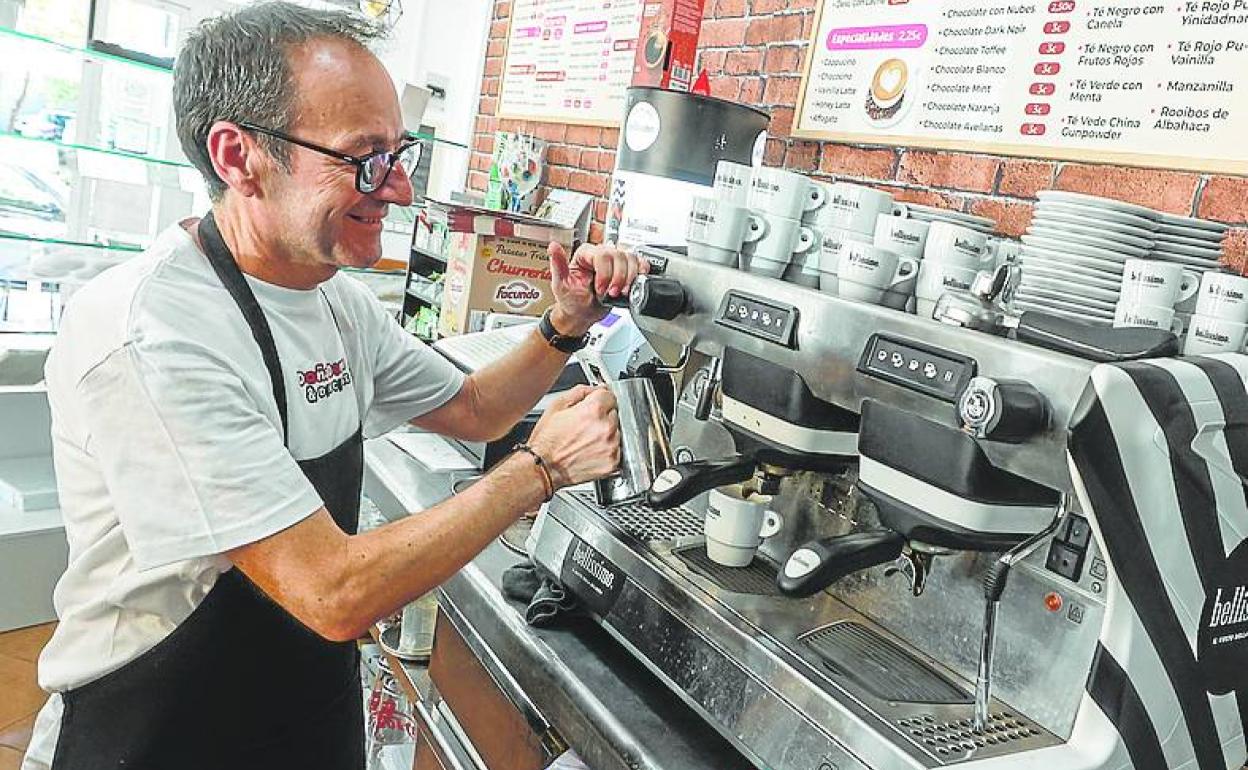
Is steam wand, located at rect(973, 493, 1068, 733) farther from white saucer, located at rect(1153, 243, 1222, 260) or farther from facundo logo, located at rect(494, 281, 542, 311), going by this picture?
facundo logo, located at rect(494, 281, 542, 311)

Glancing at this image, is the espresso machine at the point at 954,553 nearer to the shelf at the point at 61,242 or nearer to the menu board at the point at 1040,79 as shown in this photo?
the menu board at the point at 1040,79

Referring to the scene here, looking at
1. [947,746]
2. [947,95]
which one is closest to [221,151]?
[947,746]

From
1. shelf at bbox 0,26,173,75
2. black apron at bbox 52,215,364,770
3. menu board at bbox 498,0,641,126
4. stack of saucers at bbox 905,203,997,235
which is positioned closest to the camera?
black apron at bbox 52,215,364,770

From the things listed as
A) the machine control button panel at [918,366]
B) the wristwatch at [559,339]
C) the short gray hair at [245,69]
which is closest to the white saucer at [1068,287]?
the machine control button panel at [918,366]

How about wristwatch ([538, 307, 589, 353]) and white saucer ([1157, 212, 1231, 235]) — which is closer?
white saucer ([1157, 212, 1231, 235])

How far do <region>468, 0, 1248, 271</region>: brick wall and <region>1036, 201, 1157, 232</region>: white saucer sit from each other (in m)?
0.39

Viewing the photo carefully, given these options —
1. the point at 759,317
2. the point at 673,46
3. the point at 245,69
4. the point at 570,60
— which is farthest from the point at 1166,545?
the point at 570,60

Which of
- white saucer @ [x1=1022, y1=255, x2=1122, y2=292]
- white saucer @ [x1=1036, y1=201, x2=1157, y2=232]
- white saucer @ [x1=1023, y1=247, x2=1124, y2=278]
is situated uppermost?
white saucer @ [x1=1036, y1=201, x2=1157, y2=232]

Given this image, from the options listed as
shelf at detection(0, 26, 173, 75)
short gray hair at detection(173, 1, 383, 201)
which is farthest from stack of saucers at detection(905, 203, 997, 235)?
shelf at detection(0, 26, 173, 75)

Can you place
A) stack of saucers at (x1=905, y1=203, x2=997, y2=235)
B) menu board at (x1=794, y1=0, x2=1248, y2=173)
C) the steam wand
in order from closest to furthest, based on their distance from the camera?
the steam wand, stack of saucers at (x1=905, y1=203, x2=997, y2=235), menu board at (x1=794, y1=0, x2=1248, y2=173)

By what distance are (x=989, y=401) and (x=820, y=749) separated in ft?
1.24

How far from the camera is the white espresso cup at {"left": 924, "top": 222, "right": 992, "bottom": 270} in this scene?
1068 millimetres

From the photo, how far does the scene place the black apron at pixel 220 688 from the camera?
43.9 inches

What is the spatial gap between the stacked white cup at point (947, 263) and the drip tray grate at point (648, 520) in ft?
1.53
